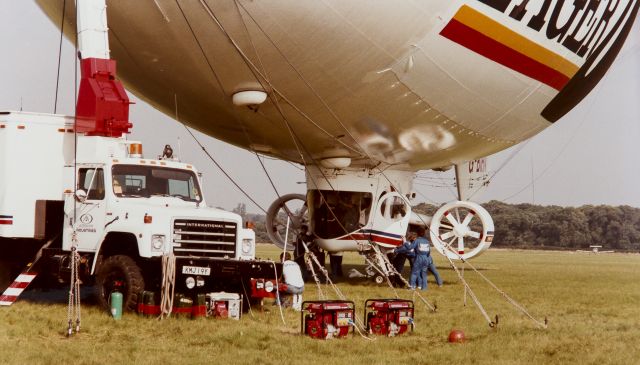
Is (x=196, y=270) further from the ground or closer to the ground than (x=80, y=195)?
closer to the ground

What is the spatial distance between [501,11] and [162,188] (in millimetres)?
6771

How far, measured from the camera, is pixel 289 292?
41.8 ft

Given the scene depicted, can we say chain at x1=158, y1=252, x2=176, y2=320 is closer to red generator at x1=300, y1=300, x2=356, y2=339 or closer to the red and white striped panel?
red generator at x1=300, y1=300, x2=356, y2=339

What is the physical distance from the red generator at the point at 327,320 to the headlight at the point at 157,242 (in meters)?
2.73

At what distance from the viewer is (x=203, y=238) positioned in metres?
12.2

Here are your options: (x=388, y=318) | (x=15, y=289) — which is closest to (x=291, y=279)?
(x=388, y=318)

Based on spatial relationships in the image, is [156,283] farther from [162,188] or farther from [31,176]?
[31,176]

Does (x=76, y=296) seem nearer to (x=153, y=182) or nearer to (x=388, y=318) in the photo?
(x=153, y=182)

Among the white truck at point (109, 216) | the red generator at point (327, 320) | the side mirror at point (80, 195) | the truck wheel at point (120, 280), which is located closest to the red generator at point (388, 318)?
the red generator at point (327, 320)

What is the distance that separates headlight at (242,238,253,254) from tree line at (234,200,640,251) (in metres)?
98.9

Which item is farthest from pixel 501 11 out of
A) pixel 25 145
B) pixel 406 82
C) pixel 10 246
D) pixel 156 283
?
pixel 10 246

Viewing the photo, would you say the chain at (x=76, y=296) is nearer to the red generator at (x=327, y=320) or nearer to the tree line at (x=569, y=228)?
the red generator at (x=327, y=320)

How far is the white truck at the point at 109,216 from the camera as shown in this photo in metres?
11.7

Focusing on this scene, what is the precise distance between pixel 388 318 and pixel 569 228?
109068 millimetres
